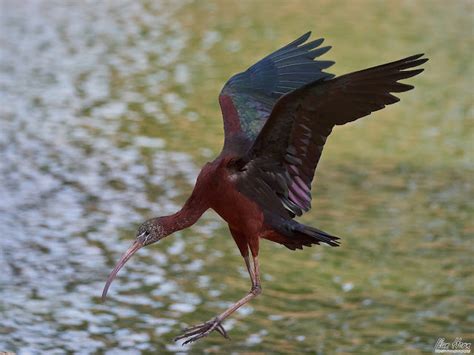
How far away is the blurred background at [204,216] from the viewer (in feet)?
24.7

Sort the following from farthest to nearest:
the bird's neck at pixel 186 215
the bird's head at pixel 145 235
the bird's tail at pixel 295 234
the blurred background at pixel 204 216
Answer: the blurred background at pixel 204 216 < the bird's tail at pixel 295 234 < the bird's neck at pixel 186 215 < the bird's head at pixel 145 235

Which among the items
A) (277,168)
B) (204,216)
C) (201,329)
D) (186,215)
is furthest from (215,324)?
(204,216)

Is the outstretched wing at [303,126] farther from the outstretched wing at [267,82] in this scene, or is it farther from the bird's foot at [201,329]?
the bird's foot at [201,329]

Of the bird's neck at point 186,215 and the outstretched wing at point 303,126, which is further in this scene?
the bird's neck at point 186,215

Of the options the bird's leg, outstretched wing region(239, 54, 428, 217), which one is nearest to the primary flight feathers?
outstretched wing region(239, 54, 428, 217)

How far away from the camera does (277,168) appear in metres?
5.42

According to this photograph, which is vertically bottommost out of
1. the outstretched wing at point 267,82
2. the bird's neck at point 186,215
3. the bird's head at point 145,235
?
the bird's head at point 145,235

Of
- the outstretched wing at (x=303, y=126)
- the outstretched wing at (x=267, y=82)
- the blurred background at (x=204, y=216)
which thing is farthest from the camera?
the blurred background at (x=204, y=216)

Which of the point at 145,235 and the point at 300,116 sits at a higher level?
the point at 300,116

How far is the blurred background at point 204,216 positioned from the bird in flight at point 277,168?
1.82 metres

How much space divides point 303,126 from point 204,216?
15.8 feet

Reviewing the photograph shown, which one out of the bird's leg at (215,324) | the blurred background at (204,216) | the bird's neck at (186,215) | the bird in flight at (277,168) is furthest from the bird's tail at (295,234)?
the blurred background at (204,216)

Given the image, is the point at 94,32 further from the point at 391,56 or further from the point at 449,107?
the point at 449,107

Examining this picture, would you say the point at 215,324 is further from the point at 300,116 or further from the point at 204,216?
the point at 204,216
